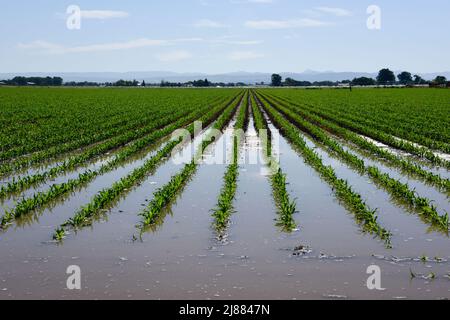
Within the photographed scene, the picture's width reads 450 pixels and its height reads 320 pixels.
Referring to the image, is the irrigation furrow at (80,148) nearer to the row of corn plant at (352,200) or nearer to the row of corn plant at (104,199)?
the row of corn plant at (104,199)

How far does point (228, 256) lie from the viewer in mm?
7301

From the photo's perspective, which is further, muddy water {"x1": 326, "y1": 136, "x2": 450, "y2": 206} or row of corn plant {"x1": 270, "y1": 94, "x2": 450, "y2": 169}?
row of corn plant {"x1": 270, "y1": 94, "x2": 450, "y2": 169}

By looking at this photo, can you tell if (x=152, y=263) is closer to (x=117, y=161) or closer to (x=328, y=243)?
(x=328, y=243)

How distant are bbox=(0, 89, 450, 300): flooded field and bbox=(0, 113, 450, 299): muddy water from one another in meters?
0.02

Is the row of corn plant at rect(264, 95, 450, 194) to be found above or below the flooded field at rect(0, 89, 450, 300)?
above

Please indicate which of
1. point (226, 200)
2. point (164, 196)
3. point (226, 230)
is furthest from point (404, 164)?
point (226, 230)

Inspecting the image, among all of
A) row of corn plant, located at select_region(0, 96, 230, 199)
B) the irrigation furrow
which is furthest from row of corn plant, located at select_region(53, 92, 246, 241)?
the irrigation furrow

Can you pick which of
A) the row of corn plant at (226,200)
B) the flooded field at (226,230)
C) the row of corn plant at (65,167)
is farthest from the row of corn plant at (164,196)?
the row of corn plant at (65,167)

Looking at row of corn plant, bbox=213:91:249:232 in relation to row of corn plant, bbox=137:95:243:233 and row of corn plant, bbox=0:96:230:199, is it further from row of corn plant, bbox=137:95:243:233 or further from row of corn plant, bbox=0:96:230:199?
row of corn plant, bbox=0:96:230:199

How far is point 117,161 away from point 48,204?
16.4 feet

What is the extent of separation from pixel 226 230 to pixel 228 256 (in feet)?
4.12

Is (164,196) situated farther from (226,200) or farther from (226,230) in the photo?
(226,230)

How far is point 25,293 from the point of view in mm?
6098

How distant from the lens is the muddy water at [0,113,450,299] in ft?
20.3
